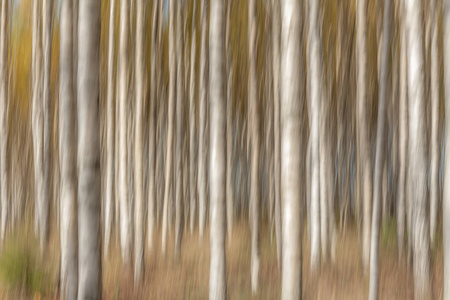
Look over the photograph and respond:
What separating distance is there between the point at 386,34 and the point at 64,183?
2960 millimetres

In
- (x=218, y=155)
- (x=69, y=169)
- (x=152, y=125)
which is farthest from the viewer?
(x=152, y=125)

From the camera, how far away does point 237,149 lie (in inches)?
419

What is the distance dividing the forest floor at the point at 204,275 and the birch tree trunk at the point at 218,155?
1666mm

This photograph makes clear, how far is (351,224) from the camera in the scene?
10266 millimetres

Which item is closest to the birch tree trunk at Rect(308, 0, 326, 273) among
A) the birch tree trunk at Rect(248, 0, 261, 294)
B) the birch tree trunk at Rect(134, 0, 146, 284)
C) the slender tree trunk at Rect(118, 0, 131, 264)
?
the birch tree trunk at Rect(248, 0, 261, 294)

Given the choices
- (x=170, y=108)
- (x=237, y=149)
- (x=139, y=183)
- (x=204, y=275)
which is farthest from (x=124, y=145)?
(x=237, y=149)

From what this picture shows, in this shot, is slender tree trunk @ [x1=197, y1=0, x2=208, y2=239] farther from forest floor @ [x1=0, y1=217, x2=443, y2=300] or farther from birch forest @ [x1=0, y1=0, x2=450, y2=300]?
forest floor @ [x1=0, y1=217, x2=443, y2=300]

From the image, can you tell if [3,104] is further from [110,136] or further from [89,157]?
[89,157]

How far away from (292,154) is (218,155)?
63 centimetres

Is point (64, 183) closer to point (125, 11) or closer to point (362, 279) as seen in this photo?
point (125, 11)

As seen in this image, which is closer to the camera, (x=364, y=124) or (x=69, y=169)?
(x=69, y=169)

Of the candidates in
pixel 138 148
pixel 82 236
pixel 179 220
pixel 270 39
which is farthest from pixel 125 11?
pixel 82 236

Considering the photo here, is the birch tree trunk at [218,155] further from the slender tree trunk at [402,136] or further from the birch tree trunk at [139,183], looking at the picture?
the slender tree trunk at [402,136]

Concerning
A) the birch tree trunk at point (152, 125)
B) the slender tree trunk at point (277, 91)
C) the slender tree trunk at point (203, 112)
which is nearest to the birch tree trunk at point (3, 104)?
the birch tree trunk at point (152, 125)
